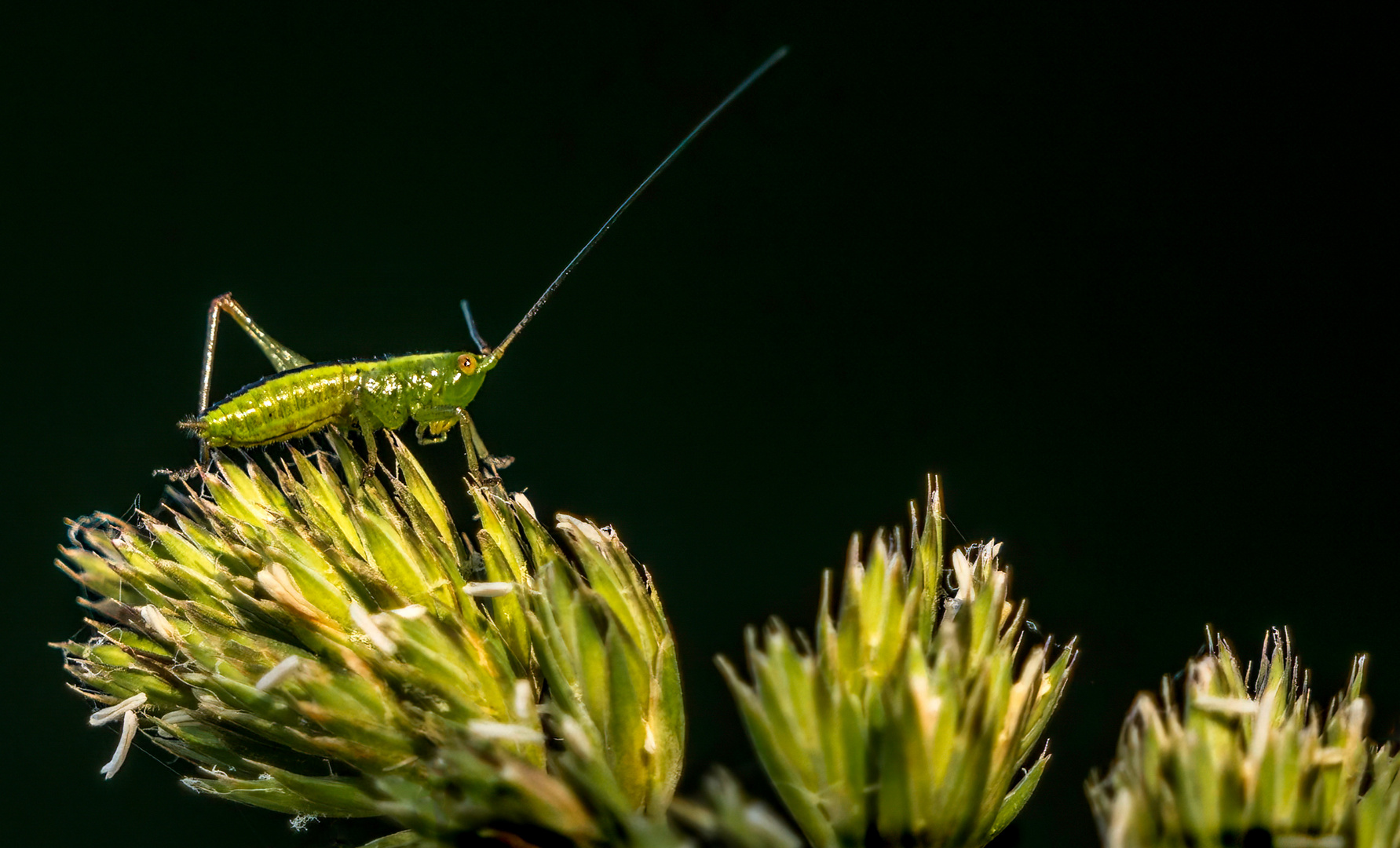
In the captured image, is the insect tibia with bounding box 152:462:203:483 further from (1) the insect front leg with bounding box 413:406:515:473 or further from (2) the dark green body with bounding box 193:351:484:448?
(1) the insect front leg with bounding box 413:406:515:473

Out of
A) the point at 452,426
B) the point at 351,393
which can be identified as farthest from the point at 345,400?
the point at 452,426

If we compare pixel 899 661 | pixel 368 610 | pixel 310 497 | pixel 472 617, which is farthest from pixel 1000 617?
pixel 310 497

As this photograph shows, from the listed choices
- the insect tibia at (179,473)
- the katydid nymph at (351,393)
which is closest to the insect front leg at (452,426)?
the katydid nymph at (351,393)

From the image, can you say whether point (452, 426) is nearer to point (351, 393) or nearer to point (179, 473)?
point (351, 393)

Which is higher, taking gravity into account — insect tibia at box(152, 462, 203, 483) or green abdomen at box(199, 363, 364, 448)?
green abdomen at box(199, 363, 364, 448)

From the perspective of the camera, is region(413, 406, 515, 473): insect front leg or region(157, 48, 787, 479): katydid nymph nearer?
region(157, 48, 787, 479): katydid nymph

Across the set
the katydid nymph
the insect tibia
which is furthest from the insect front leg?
the insect tibia

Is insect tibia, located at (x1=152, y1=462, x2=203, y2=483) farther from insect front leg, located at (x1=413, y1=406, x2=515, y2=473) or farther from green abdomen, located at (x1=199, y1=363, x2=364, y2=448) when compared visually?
insect front leg, located at (x1=413, y1=406, x2=515, y2=473)
